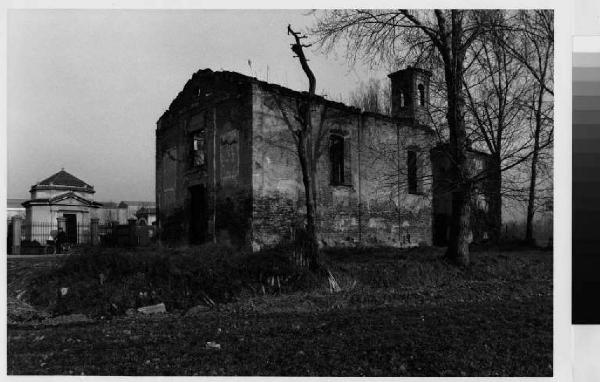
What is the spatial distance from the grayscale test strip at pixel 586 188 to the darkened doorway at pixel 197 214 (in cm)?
1043

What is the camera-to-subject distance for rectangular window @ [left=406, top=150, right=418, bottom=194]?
14.1 meters

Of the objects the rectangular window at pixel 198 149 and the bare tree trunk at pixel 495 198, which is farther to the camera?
the rectangular window at pixel 198 149

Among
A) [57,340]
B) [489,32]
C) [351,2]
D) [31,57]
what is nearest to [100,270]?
[57,340]

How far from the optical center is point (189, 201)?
1434 cm

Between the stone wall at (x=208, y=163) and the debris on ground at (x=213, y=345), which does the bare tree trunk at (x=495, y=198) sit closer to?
the stone wall at (x=208, y=163)

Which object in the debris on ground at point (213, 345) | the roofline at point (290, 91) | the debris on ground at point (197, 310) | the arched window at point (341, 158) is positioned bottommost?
the debris on ground at point (197, 310)

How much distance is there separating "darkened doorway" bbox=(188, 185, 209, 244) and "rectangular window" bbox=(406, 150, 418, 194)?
6.63 meters

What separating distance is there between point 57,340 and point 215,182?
7.34m

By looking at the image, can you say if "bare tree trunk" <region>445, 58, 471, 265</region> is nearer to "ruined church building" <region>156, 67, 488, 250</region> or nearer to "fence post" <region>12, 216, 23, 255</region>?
Result: "ruined church building" <region>156, 67, 488, 250</region>

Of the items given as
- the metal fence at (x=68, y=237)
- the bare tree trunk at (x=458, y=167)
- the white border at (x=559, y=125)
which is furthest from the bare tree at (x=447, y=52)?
the metal fence at (x=68, y=237)

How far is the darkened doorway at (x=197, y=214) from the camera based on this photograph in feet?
46.0

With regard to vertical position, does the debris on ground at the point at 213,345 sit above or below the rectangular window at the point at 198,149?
below

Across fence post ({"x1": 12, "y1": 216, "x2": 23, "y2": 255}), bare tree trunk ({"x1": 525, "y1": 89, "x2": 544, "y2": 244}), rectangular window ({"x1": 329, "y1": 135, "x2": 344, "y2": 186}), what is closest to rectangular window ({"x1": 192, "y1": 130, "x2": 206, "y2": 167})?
rectangular window ({"x1": 329, "y1": 135, "x2": 344, "y2": 186})

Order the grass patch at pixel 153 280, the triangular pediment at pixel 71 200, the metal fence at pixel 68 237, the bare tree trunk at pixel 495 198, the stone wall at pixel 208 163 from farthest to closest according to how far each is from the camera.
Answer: the triangular pediment at pixel 71 200, the metal fence at pixel 68 237, the stone wall at pixel 208 163, the bare tree trunk at pixel 495 198, the grass patch at pixel 153 280
